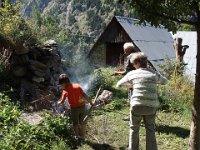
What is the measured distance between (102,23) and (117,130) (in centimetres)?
15443

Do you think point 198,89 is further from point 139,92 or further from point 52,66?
point 52,66

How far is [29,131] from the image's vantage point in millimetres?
6461

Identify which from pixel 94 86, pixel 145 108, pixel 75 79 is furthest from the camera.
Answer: pixel 75 79

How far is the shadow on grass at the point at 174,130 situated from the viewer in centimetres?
818

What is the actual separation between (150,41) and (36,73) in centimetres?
1564

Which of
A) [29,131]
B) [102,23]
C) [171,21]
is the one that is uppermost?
[102,23]

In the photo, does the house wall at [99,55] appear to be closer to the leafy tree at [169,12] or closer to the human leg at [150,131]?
the human leg at [150,131]

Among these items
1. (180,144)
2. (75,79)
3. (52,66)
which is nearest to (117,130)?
(180,144)

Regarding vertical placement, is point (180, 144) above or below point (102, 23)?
below

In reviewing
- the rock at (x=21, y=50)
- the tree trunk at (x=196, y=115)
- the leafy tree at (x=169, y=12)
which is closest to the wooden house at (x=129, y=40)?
the rock at (x=21, y=50)

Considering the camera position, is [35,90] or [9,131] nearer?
[9,131]

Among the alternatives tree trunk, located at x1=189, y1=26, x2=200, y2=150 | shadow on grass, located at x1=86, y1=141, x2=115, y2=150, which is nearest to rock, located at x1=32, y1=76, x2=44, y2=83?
shadow on grass, located at x1=86, y1=141, x2=115, y2=150

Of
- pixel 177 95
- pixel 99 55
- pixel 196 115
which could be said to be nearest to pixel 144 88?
pixel 196 115

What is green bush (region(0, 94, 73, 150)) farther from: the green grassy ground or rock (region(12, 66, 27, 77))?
rock (region(12, 66, 27, 77))
